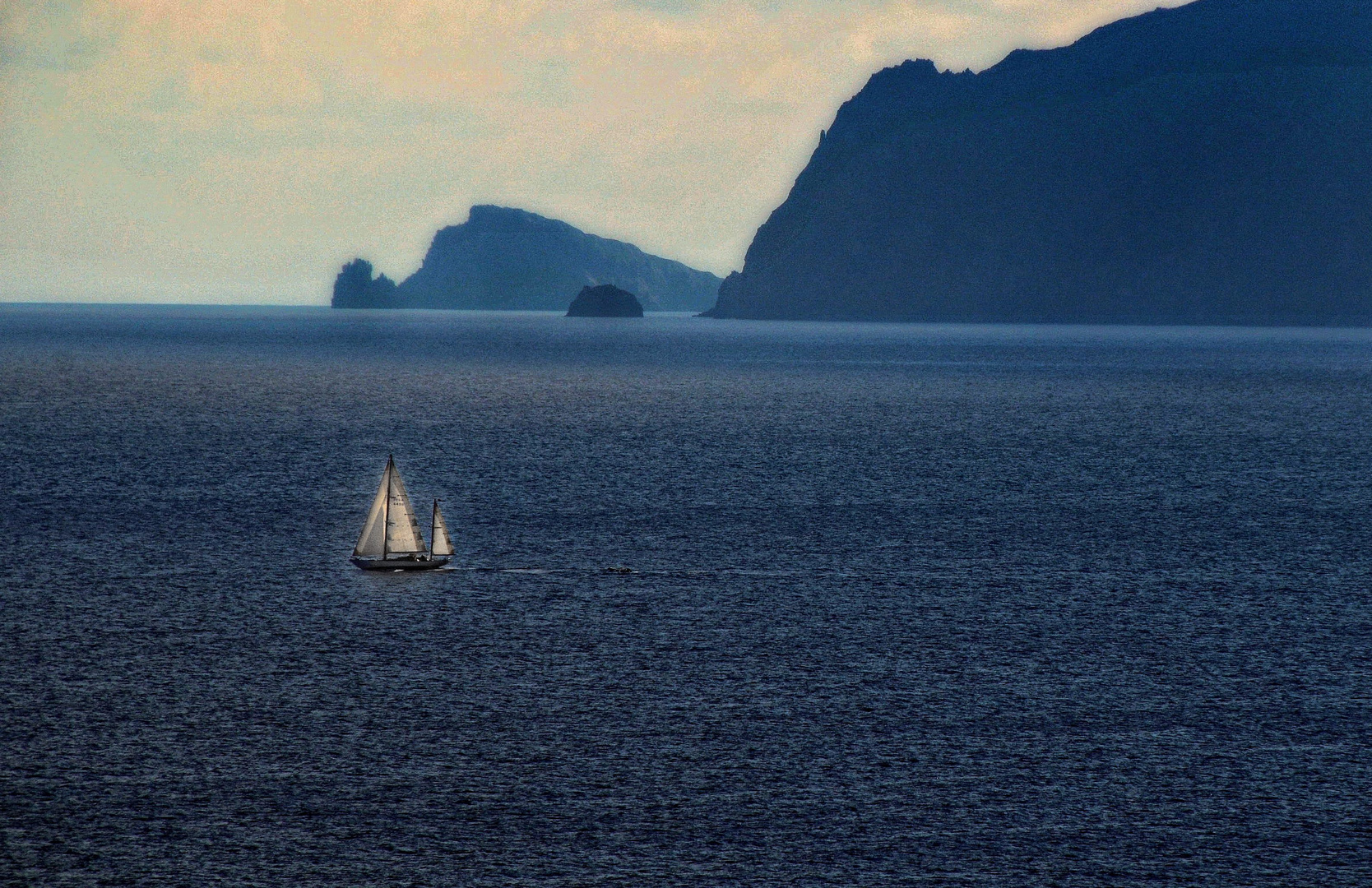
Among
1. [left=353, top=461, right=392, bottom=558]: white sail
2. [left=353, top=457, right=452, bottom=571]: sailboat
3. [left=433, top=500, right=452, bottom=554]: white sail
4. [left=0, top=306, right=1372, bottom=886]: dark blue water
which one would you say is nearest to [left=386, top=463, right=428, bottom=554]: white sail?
[left=353, top=457, right=452, bottom=571]: sailboat

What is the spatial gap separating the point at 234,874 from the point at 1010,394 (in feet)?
350

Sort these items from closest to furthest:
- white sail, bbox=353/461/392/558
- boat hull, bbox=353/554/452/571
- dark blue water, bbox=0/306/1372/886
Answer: dark blue water, bbox=0/306/1372/886 → boat hull, bbox=353/554/452/571 → white sail, bbox=353/461/392/558

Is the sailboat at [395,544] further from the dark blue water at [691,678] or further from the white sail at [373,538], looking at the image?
the dark blue water at [691,678]

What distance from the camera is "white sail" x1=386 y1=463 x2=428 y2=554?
37.2 metres

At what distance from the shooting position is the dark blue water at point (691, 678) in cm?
1822

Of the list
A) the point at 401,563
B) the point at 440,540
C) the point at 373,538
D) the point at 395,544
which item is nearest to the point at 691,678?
the point at 440,540

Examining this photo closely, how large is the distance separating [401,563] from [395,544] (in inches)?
25.4

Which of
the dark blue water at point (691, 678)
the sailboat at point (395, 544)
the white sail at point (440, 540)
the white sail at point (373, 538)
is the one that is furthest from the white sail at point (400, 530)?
the dark blue water at point (691, 678)

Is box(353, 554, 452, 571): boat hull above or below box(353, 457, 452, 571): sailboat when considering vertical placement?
below

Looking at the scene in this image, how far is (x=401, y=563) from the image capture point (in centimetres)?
3691

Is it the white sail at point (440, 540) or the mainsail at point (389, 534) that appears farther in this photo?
the mainsail at point (389, 534)

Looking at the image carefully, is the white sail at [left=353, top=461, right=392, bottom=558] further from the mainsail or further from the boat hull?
the boat hull

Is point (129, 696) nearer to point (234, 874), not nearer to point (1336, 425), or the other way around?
point (234, 874)

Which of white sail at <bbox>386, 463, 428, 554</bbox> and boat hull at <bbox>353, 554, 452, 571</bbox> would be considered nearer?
boat hull at <bbox>353, 554, 452, 571</bbox>
